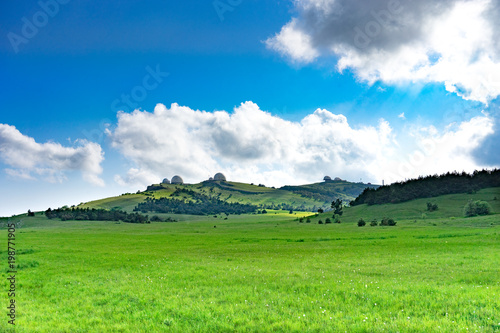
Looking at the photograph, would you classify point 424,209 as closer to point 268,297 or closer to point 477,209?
point 477,209

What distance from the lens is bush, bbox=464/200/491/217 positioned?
2991 inches

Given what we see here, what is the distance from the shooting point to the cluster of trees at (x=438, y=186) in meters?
109

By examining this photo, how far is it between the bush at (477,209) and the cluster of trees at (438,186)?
96.4 feet

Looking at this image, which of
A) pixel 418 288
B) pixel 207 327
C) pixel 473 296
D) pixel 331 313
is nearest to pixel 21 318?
pixel 207 327

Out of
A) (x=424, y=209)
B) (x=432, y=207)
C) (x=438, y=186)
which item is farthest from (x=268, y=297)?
(x=438, y=186)

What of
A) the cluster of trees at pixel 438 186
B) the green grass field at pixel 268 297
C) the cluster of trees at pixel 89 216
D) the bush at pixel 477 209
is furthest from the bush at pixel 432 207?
the cluster of trees at pixel 89 216

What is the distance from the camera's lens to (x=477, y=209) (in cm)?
7731

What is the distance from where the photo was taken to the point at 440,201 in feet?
325

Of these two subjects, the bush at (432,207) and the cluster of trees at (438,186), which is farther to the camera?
the cluster of trees at (438,186)

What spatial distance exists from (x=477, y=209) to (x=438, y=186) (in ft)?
126

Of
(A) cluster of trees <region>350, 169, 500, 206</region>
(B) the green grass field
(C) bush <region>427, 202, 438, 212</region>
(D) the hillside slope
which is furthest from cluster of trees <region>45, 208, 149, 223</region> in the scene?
(B) the green grass field

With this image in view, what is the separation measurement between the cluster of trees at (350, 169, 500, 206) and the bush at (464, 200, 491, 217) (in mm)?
29388

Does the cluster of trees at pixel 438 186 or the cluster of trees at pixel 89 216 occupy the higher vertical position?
the cluster of trees at pixel 438 186

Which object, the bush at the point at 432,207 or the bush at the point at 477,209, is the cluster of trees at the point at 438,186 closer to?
the bush at the point at 432,207
